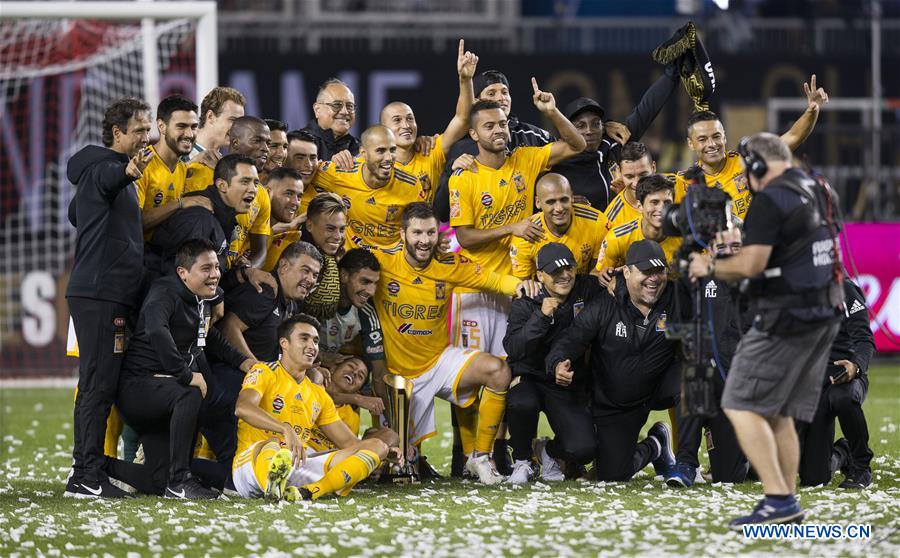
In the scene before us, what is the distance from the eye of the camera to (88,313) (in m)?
7.84

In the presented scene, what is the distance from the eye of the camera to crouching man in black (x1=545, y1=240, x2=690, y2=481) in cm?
842

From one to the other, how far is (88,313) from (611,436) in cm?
330

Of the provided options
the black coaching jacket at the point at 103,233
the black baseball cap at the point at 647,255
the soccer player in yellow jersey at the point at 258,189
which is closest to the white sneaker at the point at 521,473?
the black baseball cap at the point at 647,255

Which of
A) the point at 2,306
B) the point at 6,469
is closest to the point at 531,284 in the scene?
the point at 6,469

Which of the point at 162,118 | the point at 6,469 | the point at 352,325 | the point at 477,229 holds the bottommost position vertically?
the point at 6,469

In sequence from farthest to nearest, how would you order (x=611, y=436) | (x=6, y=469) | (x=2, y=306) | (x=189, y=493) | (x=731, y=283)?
(x=2, y=306) → (x=6, y=469) → (x=611, y=436) → (x=189, y=493) → (x=731, y=283)

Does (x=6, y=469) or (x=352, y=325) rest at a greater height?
(x=352, y=325)

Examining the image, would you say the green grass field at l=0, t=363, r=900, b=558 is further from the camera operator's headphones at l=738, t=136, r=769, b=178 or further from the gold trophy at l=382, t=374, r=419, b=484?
the camera operator's headphones at l=738, t=136, r=769, b=178

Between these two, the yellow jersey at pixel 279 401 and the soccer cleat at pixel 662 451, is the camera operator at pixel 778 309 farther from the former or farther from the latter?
the yellow jersey at pixel 279 401

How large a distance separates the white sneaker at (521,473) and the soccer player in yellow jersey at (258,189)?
209cm

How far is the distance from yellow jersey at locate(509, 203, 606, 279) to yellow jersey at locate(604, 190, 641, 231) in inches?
3.1

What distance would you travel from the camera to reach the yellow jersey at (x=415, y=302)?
889 centimetres

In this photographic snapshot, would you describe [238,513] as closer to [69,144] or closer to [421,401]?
[421,401]

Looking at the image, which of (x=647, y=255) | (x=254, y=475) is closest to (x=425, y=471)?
(x=254, y=475)
